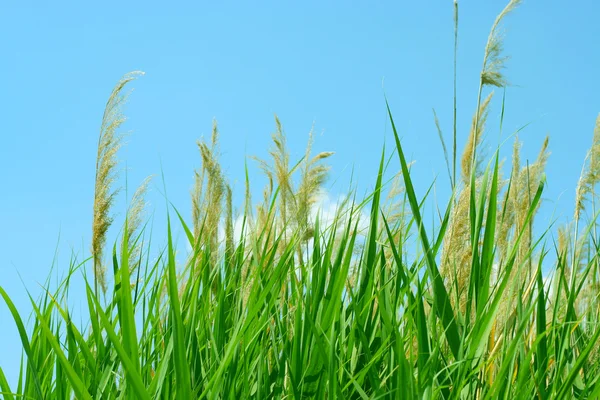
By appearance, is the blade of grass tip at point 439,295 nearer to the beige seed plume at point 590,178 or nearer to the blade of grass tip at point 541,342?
the blade of grass tip at point 541,342

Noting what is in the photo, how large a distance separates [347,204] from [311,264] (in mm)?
379

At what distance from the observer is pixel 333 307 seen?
2.09 m

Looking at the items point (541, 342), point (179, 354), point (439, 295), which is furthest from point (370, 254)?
point (179, 354)

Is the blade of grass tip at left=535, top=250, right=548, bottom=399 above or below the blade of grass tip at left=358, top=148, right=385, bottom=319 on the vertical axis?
below

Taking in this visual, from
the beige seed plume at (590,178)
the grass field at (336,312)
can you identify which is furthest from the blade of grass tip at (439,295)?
the beige seed plume at (590,178)

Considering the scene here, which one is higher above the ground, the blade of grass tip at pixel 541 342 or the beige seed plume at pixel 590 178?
the beige seed plume at pixel 590 178

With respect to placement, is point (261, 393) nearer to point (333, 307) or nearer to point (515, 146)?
point (333, 307)

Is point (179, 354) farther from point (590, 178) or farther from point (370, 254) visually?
point (590, 178)

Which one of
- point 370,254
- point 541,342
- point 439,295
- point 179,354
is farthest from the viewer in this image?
point 370,254

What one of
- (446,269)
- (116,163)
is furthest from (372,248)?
(116,163)

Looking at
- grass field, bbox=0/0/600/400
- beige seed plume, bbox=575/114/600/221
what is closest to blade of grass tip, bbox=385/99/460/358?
grass field, bbox=0/0/600/400

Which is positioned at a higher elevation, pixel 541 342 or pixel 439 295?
pixel 439 295

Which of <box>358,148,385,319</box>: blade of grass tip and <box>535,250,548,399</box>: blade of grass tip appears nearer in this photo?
<box>535,250,548,399</box>: blade of grass tip

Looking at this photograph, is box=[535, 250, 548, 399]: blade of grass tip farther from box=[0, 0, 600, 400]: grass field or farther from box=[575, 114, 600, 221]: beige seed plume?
box=[575, 114, 600, 221]: beige seed plume
